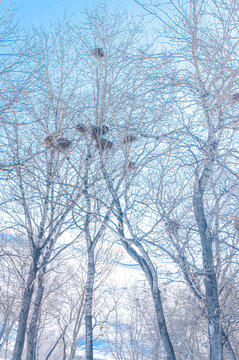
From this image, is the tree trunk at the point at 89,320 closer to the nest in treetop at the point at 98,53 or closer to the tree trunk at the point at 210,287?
the tree trunk at the point at 210,287

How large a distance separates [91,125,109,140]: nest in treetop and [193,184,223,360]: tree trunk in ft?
6.34

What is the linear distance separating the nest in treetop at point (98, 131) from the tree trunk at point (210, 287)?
1932 millimetres

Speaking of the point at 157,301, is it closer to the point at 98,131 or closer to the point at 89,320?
the point at 89,320

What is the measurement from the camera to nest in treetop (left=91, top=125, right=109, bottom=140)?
552 cm

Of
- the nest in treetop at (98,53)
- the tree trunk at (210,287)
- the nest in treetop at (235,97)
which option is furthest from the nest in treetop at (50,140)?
the nest in treetop at (235,97)

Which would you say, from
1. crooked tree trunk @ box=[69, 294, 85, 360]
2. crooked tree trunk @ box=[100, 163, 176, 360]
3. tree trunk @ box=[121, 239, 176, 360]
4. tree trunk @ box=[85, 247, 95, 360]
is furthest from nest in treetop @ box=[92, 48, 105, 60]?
crooked tree trunk @ box=[69, 294, 85, 360]

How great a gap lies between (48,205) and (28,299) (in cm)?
235

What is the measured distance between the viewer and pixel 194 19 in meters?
4.70

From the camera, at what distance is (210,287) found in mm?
5266

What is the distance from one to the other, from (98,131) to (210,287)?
326 cm

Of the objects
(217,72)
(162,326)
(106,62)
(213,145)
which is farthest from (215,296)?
(106,62)

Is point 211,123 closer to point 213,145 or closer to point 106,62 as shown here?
point 213,145

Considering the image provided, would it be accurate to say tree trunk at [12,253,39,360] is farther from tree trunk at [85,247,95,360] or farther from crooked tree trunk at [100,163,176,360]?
crooked tree trunk at [100,163,176,360]

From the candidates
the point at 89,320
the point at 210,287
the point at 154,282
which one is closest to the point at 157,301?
the point at 154,282
